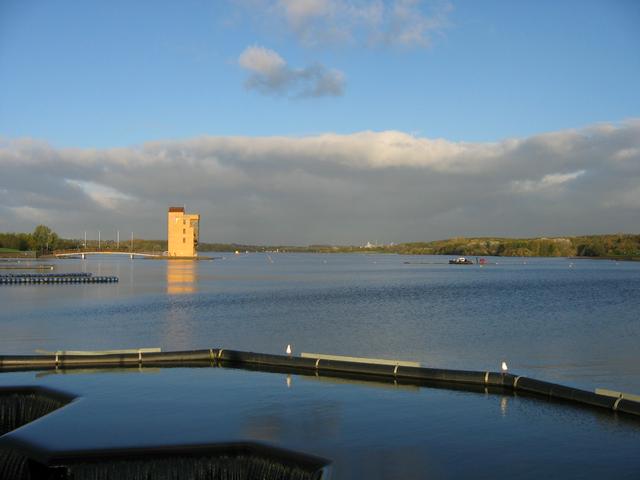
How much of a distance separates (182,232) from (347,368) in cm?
14549

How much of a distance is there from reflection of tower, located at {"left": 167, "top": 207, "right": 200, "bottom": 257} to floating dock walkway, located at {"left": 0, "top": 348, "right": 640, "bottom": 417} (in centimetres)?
13963

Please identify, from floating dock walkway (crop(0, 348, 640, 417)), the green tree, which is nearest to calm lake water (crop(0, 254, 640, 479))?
floating dock walkway (crop(0, 348, 640, 417))

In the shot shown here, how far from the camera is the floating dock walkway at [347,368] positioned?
14.4 metres

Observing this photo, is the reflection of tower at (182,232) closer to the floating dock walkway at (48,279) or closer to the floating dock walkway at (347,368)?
the floating dock walkway at (48,279)

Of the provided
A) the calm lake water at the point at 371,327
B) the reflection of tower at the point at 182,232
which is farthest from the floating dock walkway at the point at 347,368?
the reflection of tower at the point at 182,232

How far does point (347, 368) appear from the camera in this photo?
1795 centimetres

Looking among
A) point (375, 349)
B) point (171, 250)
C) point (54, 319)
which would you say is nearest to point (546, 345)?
point (375, 349)

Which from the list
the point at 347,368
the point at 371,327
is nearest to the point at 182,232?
the point at 371,327

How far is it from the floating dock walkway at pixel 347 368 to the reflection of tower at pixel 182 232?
140m

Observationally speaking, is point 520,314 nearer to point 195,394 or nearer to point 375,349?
point 375,349

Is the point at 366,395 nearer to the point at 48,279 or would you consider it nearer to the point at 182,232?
the point at 48,279

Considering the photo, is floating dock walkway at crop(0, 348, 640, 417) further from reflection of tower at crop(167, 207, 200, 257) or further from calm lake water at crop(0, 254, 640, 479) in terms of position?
reflection of tower at crop(167, 207, 200, 257)

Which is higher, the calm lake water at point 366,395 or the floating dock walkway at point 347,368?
the floating dock walkway at point 347,368

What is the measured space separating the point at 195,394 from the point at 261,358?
4072 millimetres
